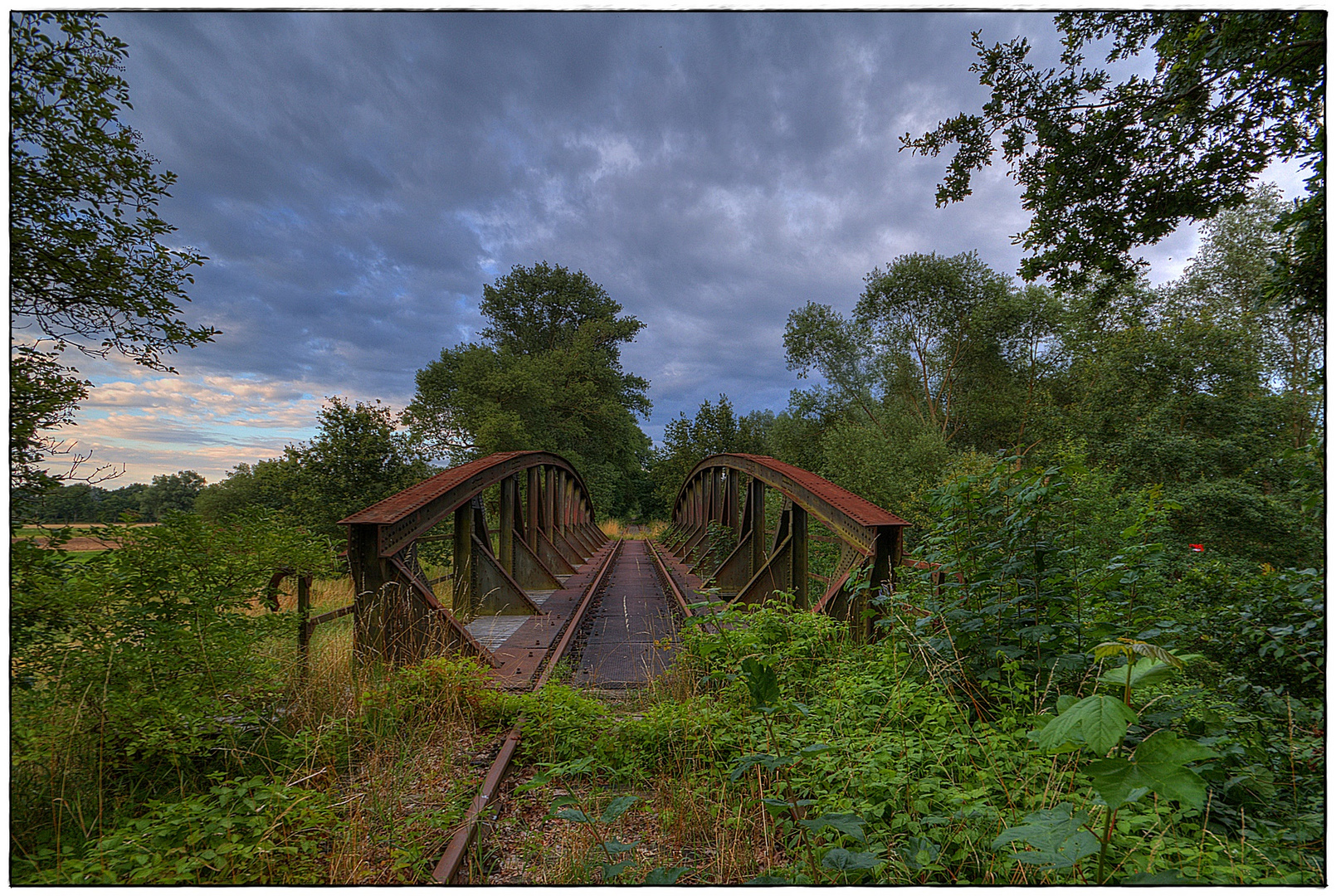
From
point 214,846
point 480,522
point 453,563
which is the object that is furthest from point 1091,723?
point 453,563

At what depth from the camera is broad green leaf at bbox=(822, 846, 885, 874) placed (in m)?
1.57

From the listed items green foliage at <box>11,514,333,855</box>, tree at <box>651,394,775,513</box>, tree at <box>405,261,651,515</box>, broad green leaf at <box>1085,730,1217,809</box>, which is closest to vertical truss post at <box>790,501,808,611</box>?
broad green leaf at <box>1085,730,1217,809</box>

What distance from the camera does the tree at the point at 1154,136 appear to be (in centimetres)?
233

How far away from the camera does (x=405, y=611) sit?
4.01m

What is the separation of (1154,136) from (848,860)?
18.5ft

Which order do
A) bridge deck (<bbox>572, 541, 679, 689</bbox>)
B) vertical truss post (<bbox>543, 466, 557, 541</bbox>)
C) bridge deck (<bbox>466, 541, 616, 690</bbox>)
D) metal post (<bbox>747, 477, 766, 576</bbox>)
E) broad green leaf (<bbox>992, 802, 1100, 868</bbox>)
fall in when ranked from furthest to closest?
vertical truss post (<bbox>543, 466, 557, 541</bbox>) < metal post (<bbox>747, 477, 766, 576</bbox>) < bridge deck (<bbox>572, 541, 679, 689</bbox>) < bridge deck (<bbox>466, 541, 616, 690</bbox>) < broad green leaf (<bbox>992, 802, 1100, 868</bbox>)

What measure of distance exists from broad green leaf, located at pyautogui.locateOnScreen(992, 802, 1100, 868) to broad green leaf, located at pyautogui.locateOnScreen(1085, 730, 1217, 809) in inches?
9.1

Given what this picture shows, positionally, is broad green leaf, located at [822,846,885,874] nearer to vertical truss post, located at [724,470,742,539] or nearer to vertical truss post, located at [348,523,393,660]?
vertical truss post, located at [348,523,393,660]

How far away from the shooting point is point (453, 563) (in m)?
6.87

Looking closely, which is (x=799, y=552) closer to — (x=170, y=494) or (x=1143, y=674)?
(x=1143, y=674)

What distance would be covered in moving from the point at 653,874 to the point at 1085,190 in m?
6.46

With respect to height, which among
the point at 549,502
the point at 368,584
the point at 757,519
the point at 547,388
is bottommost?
the point at 368,584

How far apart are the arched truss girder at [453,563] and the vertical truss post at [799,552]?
3.37m

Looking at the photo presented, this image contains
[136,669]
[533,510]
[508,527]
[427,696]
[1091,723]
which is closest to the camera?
[1091,723]
